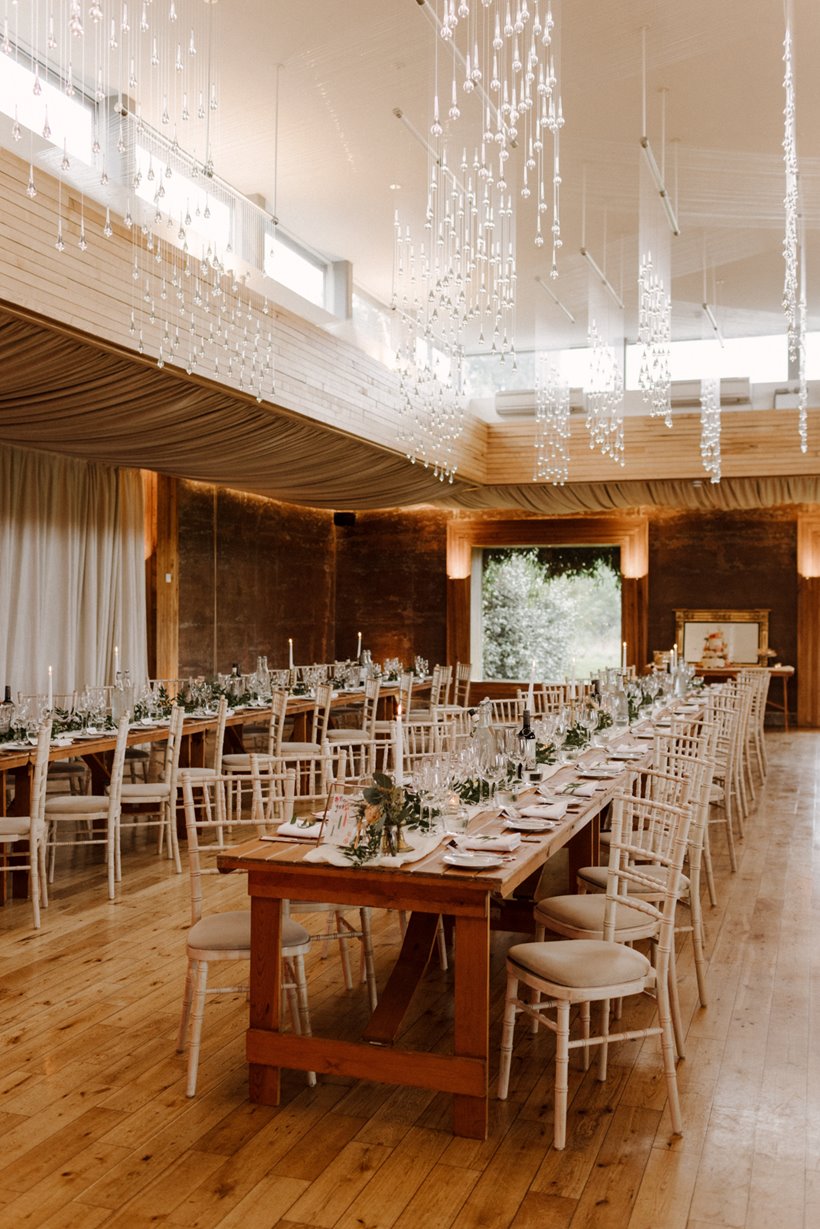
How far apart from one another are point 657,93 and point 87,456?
6.24 metres

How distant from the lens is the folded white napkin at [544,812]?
14.4 ft

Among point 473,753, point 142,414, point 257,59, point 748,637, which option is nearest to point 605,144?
→ point 257,59

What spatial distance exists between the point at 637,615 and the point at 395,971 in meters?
14.3

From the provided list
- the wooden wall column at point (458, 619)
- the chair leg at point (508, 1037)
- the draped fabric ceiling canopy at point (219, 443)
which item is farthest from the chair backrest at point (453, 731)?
the wooden wall column at point (458, 619)

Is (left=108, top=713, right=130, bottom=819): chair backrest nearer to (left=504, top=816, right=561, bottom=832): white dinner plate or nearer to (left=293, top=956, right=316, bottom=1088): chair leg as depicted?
(left=293, top=956, right=316, bottom=1088): chair leg

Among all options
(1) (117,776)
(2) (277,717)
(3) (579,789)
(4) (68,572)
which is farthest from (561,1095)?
(4) (68,572)

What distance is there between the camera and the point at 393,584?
18.8m

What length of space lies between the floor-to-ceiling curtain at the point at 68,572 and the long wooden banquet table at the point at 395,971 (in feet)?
27.2

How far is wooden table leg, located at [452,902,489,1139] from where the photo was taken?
132 inches

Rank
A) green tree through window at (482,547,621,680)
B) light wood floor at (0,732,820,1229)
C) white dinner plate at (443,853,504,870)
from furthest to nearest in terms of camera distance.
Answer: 1. green tree through window at (482,547,621,680)
2. white dinner plate at (443,853,504,870)
3. light wood floor at (0,732,820,1229)

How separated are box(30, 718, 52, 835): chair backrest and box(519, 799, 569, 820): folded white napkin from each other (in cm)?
276

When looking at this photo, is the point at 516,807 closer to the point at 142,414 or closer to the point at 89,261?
the point at 89,261

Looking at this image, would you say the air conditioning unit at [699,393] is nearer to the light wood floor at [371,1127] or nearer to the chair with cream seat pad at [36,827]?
the light wood floor at [371,1127]

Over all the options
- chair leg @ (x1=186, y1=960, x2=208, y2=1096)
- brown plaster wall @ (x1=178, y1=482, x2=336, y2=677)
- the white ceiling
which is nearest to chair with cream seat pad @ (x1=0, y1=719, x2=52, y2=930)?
chair leg @ (x1=186, y1=960, x2=208, y2=1096)
